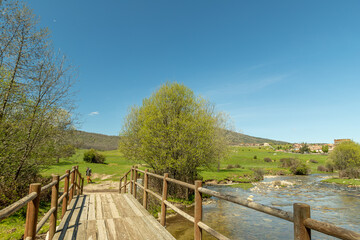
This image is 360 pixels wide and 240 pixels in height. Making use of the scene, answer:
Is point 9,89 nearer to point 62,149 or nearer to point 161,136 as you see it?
point 62,149

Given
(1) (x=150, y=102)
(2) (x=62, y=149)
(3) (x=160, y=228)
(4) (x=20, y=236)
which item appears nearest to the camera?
(3) (x=160, y=228)

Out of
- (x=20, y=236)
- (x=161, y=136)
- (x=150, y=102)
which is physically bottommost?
(x=20, y=236)

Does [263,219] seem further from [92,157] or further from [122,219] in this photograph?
[92,157]

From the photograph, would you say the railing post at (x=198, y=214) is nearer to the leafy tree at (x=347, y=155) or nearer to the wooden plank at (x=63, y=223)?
the wooden plank at (x=63, y=223)

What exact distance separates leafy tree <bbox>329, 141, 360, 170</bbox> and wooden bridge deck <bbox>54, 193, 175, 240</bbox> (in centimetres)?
3793

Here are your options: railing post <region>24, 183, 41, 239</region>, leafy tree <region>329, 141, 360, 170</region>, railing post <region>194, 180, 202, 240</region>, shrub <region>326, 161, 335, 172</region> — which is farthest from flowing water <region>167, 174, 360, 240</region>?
shrub <region>326, 161, 335, 172</region>

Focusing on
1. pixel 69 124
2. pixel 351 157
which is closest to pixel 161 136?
pixel 69 124

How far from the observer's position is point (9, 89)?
25.9 ft

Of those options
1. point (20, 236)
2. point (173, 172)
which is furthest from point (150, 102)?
point (20, 236)

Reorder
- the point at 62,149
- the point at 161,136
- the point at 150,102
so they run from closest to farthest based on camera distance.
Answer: the point at 62,149 → the point at 161,136 → the point at 150,102

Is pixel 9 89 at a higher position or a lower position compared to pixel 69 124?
higher

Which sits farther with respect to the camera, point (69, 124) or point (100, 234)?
point (69, 124)

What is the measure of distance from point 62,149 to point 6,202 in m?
2.86

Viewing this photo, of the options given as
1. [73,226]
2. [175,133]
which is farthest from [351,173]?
[73,226]
